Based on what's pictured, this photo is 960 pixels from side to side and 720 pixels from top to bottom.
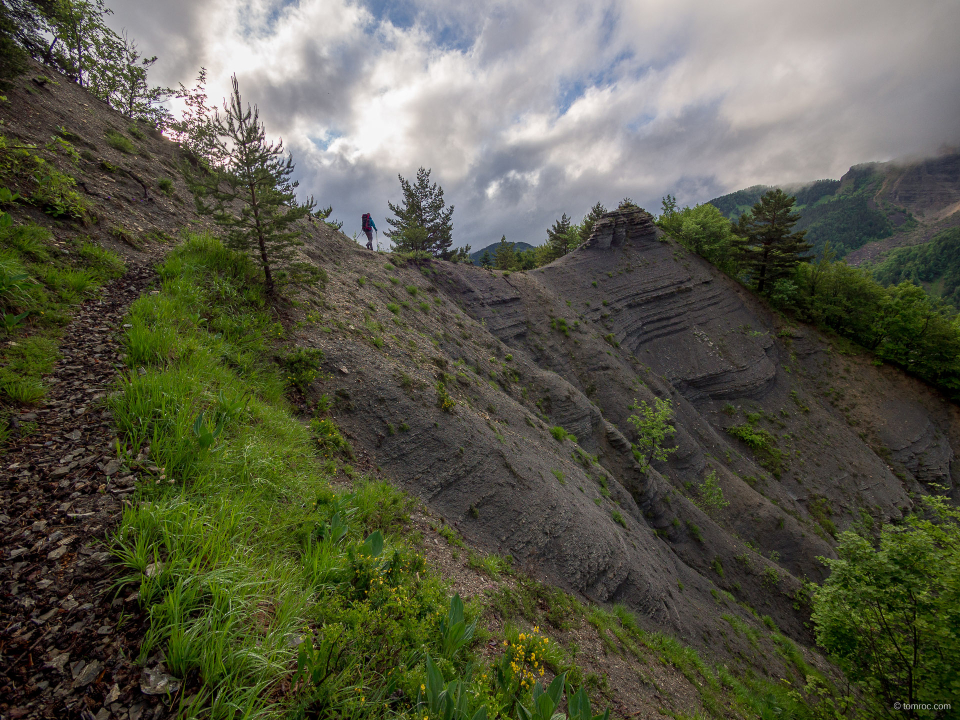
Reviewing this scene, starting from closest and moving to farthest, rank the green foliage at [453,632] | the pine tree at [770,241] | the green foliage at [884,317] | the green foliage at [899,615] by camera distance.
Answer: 1. the green foliage at [453,632]
2. the green foliage at [899,615]
3. the green foliage at [884,317]
4. the pine tree at [770,241]

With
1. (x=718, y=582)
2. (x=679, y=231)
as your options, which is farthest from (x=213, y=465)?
(x=679, y=231)

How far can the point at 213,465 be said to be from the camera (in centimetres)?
402

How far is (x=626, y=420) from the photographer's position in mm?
21969

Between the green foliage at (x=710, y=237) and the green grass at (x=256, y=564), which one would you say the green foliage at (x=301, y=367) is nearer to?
the green grass at (x=256, y=564)

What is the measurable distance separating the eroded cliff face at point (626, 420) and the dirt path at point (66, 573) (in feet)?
16.9

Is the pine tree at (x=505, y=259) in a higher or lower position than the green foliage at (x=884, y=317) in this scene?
higher

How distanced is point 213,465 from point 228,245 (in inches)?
292

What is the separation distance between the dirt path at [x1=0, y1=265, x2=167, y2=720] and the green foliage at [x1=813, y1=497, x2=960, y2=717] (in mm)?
13338

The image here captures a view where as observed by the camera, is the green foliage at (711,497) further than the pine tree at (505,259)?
No

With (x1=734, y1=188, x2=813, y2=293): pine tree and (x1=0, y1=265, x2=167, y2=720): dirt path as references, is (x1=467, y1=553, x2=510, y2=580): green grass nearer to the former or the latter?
(x1=0, y1=265, x2=167, y2=720): dirt path

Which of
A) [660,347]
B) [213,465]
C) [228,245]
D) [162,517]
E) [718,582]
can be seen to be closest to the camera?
[162,517]

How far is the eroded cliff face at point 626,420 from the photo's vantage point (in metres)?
9.84

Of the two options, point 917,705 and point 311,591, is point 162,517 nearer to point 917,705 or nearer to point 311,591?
point 311,591

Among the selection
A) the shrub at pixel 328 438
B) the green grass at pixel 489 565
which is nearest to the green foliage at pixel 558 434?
the green grass at pixel 489 565
